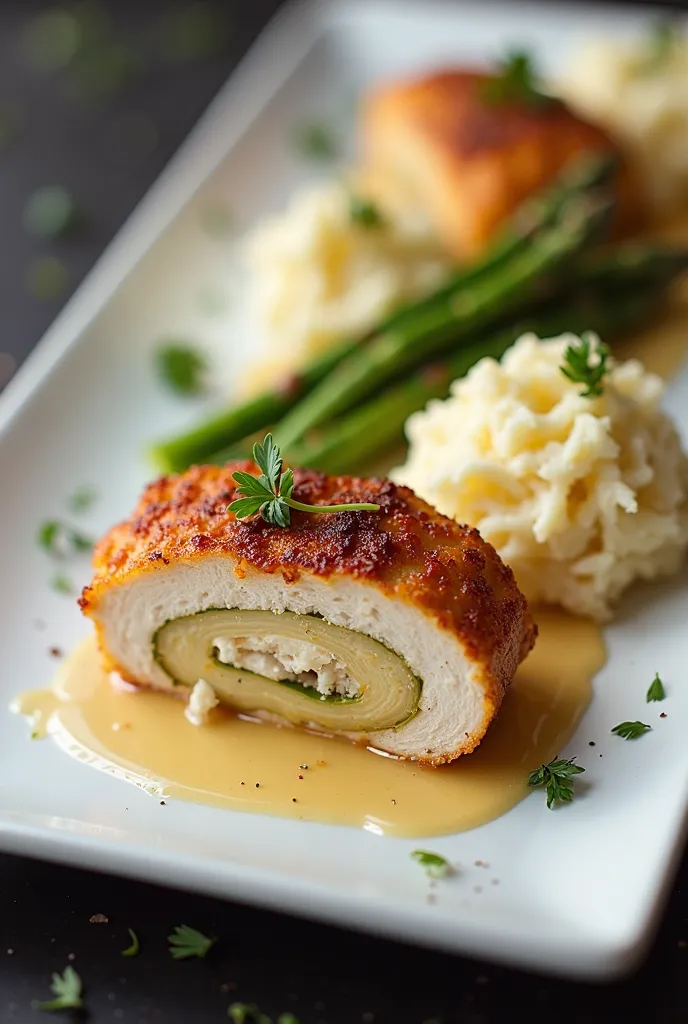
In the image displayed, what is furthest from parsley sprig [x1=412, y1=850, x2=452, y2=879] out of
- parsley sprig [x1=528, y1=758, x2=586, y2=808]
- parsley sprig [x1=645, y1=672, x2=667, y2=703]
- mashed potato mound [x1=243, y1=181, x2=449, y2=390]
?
mashed potato mound [x1=243, y1=181, x2=449, y2=390]

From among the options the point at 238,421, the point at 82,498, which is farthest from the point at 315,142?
the point at 82,498

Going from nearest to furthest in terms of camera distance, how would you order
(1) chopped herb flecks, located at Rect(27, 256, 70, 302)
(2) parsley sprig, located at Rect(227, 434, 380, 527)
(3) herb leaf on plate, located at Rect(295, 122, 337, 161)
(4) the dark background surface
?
(4) the dark background surface → (2) parsley sprig, located at Rect(227, 434, 380, 527) → (1) chopped herb flecks, located at Rect(27, 256, 70, 302) → (3) herb leaf on plate, located at Rect(295, 122, 337, 161)

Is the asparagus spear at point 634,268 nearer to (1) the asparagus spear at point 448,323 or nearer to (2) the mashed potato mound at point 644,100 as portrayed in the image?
(1) the asparagus spear at point 448,323

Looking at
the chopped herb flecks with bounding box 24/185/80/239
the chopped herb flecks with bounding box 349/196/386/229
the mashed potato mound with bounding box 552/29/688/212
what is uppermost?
the mashed potato mound with bounding box 552/29/688/212

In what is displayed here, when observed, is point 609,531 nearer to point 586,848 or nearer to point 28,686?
point 586,848

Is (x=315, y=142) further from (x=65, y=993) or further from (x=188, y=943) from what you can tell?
(x=65, y=993)

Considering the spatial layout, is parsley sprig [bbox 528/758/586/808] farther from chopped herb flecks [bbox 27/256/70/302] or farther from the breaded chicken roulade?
chopped herb flecks [bbox 27/256/70/302]
